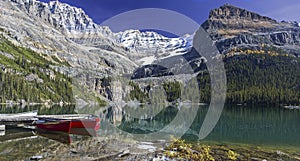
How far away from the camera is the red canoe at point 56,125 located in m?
28.2

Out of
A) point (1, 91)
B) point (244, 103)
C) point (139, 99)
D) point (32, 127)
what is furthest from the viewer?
point (139, 99)

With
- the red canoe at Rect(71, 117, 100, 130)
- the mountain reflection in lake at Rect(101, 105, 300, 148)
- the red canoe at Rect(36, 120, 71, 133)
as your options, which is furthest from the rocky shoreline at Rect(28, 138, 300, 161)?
the mountain reflection in lake at Rect(101, 105, 300, 148)

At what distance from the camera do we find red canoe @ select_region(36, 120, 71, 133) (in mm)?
28234

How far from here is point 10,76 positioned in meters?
117

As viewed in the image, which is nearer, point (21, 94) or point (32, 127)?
point (32, 127)

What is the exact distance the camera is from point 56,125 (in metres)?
28.6

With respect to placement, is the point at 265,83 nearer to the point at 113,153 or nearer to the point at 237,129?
the point at 237,129

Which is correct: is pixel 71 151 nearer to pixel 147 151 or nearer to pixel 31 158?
pixel 31 158

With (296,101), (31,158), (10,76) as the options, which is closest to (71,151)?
(31,158)

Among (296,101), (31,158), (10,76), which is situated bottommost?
(31,158)

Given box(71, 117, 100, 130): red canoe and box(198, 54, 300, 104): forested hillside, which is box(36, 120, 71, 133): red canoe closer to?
box(71, 117, 100, 130): red canoe

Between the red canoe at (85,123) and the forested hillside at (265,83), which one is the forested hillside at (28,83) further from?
the red canoe at (85,123)

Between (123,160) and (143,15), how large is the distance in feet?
30.7

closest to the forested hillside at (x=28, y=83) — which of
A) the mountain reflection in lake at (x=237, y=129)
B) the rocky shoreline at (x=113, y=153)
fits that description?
the mountain reflection in lake at (x=237, y=129)
